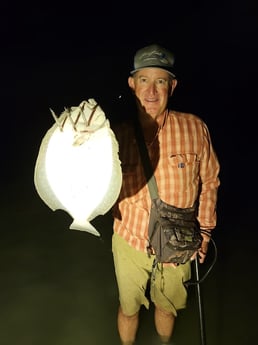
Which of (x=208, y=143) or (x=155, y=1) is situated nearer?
(x=208, y=143)

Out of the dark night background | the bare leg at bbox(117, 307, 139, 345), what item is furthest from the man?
A: the dark night background

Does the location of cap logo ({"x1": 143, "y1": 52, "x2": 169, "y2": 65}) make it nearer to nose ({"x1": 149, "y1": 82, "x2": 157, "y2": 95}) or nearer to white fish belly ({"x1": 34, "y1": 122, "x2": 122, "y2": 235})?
nose ({"x1": 149, "y1": 82, "x2": 157, "y2": 95})

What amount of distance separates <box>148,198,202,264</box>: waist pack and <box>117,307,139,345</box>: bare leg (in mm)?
607

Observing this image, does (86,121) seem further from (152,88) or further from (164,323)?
(164,323)

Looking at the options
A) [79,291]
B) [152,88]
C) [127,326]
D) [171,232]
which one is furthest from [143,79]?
[79,291]

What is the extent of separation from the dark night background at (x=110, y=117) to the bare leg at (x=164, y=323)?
160mm

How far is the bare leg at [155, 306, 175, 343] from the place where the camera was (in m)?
2.20

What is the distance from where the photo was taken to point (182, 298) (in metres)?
1.99

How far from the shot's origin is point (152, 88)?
1.61m

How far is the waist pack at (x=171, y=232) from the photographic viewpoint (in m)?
1.68

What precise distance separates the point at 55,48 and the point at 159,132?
7622mm
